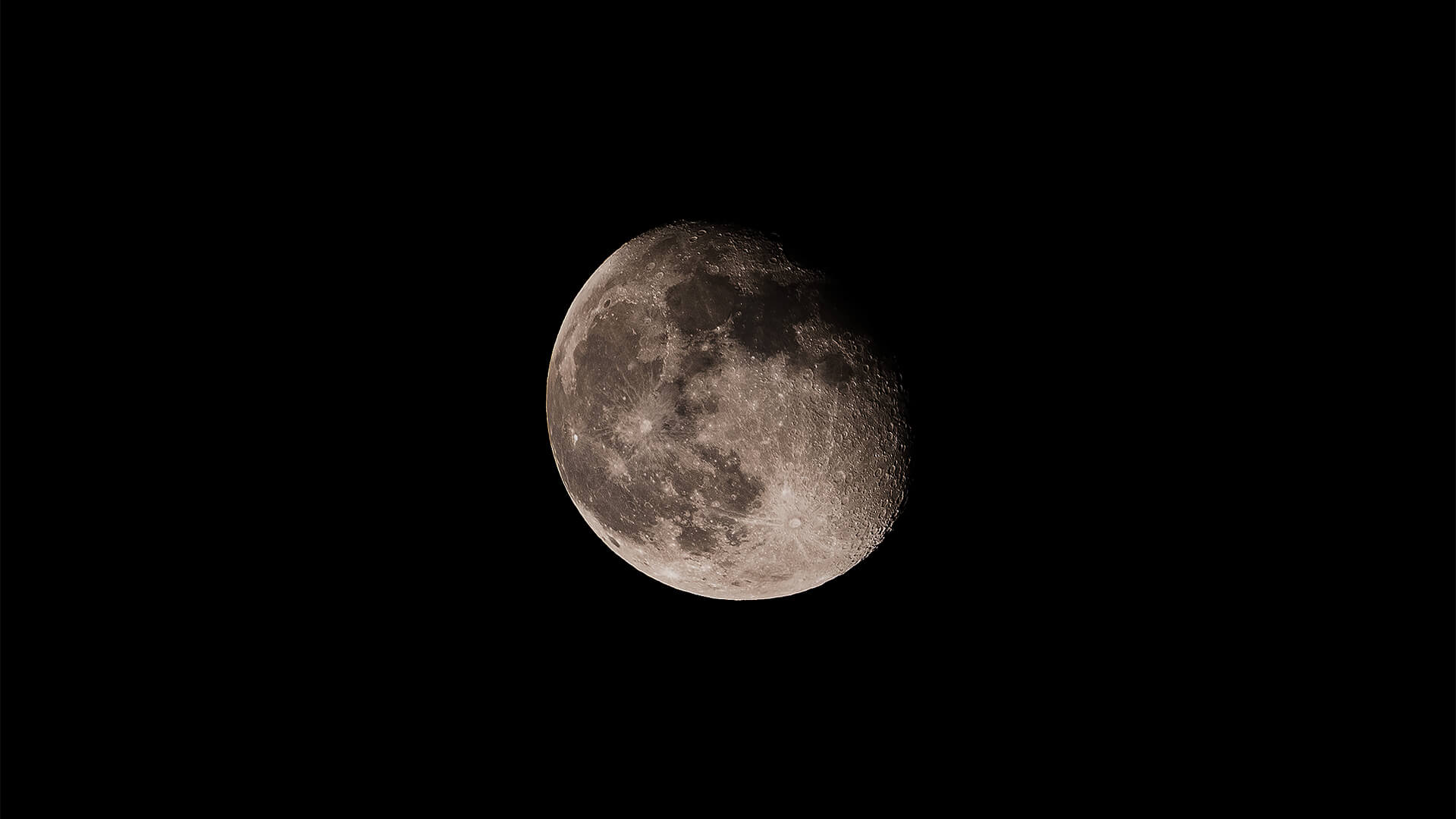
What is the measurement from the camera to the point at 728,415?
94.3 inches

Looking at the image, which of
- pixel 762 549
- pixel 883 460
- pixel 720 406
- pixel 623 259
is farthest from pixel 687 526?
pixel 623 259

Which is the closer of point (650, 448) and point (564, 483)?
point (650, 448)

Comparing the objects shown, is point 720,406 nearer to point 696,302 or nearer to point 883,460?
point 696,302

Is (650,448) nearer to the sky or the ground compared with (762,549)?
nearer to the sky

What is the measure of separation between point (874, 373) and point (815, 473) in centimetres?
40

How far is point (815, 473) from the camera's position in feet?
8.07

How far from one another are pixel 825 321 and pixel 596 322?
77 centimetres

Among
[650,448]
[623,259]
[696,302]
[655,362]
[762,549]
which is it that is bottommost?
[762,549]

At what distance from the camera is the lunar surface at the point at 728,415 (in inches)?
94.9

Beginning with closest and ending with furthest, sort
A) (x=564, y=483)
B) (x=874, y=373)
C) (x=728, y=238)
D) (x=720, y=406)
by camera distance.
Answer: (x=720, y=406) < (x=874, y=373) < (x=728, y=238) < (x=564, y=483)

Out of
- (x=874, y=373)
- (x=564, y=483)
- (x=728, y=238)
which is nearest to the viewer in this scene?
(x=874, y=373)

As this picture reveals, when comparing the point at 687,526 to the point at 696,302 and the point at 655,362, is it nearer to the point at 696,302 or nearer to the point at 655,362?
the point at 655,362

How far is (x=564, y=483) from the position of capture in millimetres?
2930

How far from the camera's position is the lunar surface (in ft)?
7.91
